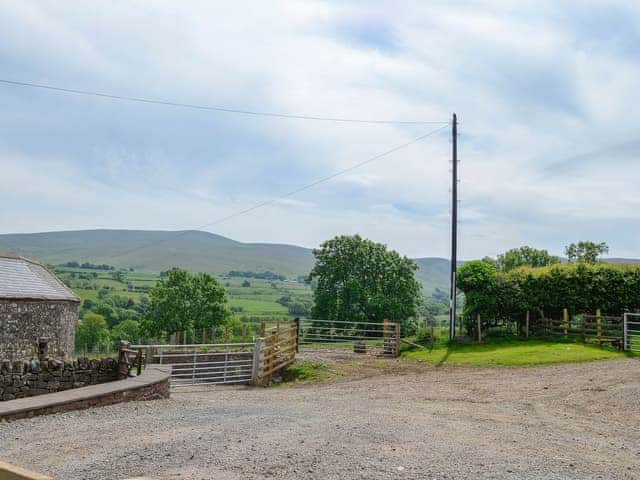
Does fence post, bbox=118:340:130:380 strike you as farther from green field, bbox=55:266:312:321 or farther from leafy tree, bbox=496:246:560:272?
green field, bbox=55:266:312:321

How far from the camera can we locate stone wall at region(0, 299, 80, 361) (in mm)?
17281

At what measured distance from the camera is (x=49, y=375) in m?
11.3

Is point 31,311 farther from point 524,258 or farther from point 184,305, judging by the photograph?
point 524,258

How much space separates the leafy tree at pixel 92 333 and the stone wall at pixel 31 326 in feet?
138

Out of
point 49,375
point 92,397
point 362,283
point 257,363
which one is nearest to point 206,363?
point 257,363

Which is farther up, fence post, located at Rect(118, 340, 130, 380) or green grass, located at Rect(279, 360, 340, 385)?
fence post, located at Rect(118, 340, 130, 380)

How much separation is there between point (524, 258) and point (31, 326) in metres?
53.8

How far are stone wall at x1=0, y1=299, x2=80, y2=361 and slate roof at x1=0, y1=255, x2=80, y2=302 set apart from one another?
0.22 metres

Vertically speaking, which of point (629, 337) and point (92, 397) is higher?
point (629, 337)

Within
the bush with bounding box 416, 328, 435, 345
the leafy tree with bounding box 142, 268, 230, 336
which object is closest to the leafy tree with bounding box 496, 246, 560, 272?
the leafy tree with bounding box 142, 268, 230, 336

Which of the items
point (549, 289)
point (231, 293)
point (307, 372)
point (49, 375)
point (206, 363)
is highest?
point (231, 293)

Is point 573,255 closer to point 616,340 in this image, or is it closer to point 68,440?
point 616,340

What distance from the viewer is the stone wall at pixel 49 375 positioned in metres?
10.7

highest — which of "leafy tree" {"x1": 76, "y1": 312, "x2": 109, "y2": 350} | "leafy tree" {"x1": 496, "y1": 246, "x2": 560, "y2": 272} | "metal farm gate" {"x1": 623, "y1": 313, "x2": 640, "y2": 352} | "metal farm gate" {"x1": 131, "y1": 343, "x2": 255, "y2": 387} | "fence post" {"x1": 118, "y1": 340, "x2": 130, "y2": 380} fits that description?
"leafy tree" {"x1": 496, "y1": 246, "x2": 560, "y2": 272}
